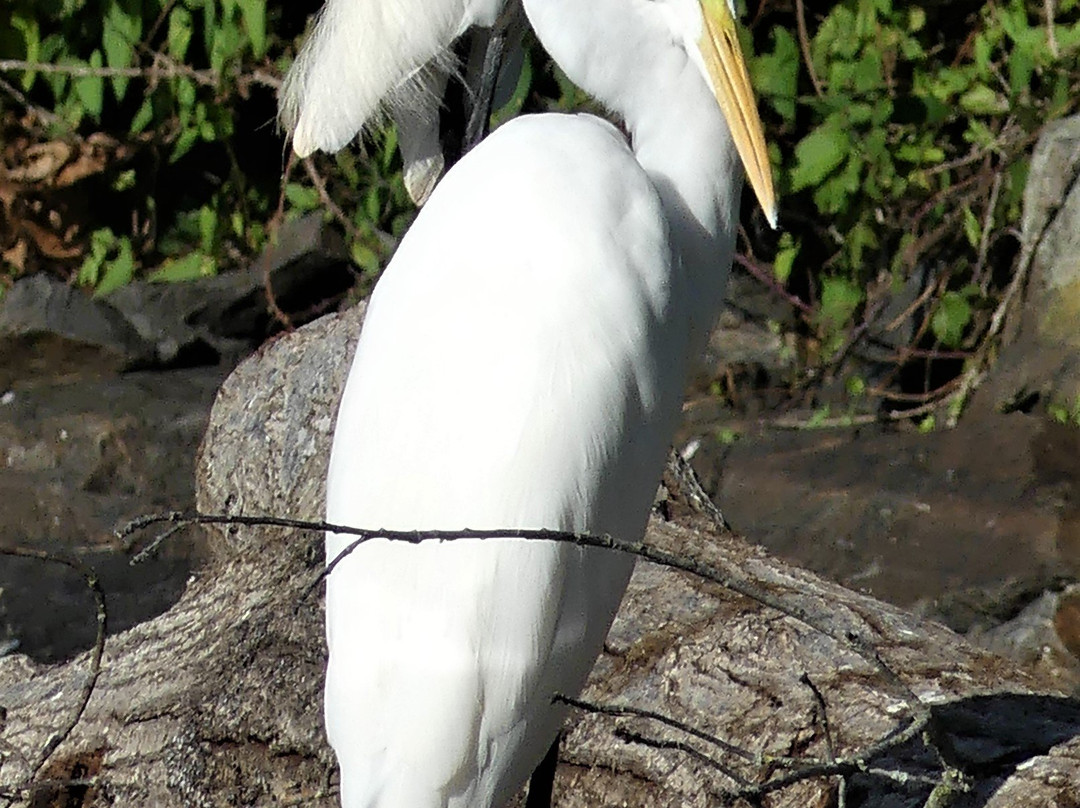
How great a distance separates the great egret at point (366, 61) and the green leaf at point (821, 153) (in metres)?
1.44

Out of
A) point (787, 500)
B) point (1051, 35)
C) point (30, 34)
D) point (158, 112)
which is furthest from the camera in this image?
point (158, 112)

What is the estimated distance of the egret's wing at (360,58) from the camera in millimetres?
3264

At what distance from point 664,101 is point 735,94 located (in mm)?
85

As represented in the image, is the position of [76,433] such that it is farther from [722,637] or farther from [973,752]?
[973,752]

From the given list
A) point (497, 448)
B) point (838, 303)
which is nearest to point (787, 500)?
point (838, 303)

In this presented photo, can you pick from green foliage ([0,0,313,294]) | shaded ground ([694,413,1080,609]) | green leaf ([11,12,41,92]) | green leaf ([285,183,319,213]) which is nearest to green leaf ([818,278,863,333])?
shaded ground ([694,413,1080,609])

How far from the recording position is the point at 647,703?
250 cm

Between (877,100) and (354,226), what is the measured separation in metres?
1.58

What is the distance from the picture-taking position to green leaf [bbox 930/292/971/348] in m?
4.66

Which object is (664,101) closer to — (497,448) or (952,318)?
(497,448)

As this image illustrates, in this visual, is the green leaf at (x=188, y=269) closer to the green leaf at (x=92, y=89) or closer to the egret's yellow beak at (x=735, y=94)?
the green leaf at (x=92, y=89)

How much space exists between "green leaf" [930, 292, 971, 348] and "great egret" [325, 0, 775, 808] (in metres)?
2.81

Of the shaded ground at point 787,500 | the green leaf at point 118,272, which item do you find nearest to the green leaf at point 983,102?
the shaded ground at point 787,500

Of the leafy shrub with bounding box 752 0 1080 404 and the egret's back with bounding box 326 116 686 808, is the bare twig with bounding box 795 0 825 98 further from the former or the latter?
the egret's back with bounding box 326 116 686 808
